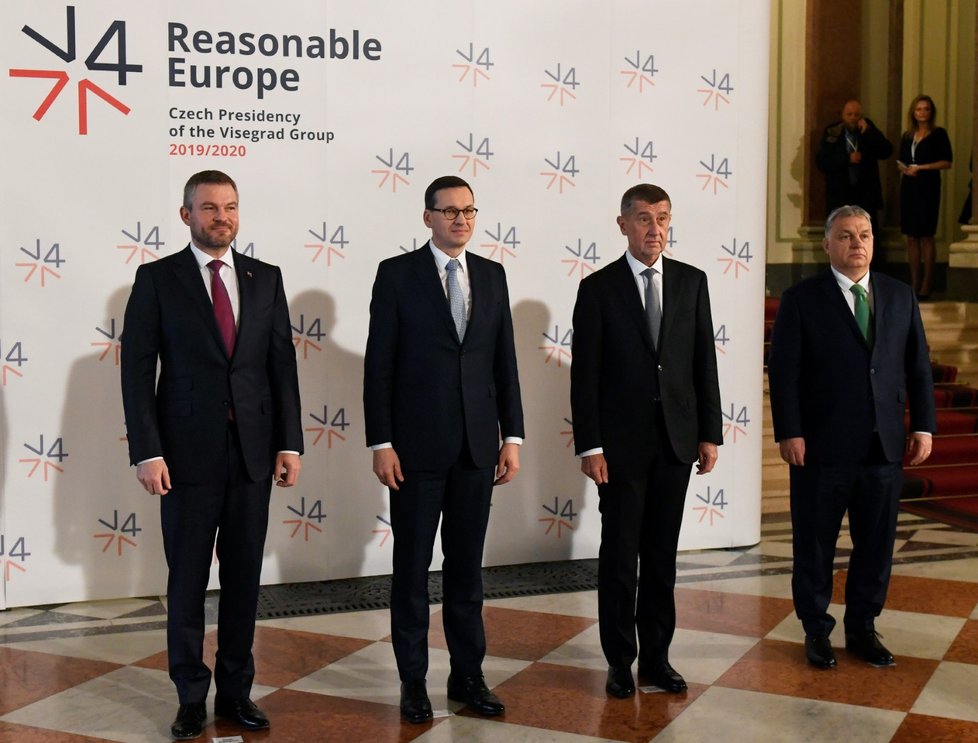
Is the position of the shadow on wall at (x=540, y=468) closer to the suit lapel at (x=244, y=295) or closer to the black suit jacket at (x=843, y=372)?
the black suit jacket at (x=843, y=372)

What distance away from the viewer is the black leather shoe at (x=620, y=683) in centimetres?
382

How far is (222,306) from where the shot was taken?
11.6ft

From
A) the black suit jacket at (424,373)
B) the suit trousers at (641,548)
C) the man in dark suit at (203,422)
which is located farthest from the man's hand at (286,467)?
the suit trousers at (641,548)

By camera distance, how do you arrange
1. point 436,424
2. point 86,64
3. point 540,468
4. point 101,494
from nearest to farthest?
1. point 436,424
2. point 86,64
3. point 101,494
4. point 540,468

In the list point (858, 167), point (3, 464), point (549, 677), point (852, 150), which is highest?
point (852, 150)

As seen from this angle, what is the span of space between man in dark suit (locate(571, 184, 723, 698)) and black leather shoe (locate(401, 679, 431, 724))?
593 millimetres

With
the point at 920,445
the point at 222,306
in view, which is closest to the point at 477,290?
the point at 222,306

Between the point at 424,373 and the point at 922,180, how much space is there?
6.97 metres

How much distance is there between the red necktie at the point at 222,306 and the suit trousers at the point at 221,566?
241mm

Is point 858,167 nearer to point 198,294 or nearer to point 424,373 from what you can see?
point 424,373

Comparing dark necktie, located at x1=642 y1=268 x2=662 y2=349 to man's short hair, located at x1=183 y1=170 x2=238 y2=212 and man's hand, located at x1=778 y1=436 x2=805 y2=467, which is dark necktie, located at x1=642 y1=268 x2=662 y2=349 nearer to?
man's hand, located at x1=778 y1=436 x2=805 y2=467

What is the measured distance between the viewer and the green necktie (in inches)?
162

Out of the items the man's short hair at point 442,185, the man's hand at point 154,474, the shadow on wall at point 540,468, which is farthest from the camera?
the shadow on wall at point 540,468

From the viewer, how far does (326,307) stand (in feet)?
16.8
